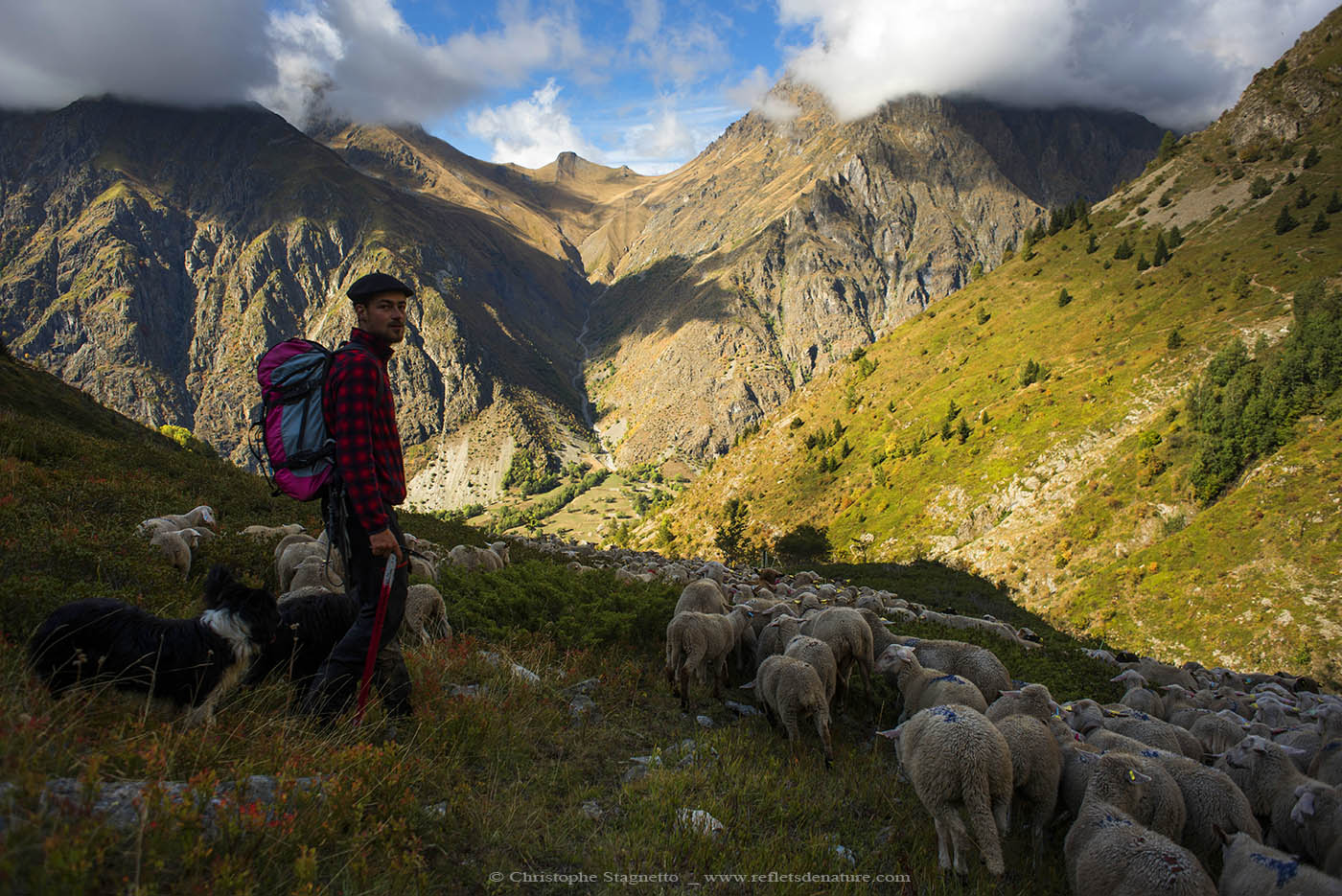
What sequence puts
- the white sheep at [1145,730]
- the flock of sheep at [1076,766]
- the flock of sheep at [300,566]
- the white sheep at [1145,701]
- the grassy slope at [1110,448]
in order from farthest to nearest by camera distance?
the grassy slope at [1110,448]
the white sheep at [1145,701]
the flock of sheep at [300,566]
the white sheep at [1145,730]
the flock of sheep at [1076,766]

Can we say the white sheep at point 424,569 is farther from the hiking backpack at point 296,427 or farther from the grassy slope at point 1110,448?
the grassy slope at point 1110,448

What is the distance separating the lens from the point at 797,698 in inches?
273

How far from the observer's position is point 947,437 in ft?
254

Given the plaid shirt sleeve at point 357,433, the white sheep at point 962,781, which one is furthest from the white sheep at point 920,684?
the plaid shirt sleeve at point 357,433

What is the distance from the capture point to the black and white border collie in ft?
13.4

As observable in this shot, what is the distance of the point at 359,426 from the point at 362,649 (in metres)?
1.99

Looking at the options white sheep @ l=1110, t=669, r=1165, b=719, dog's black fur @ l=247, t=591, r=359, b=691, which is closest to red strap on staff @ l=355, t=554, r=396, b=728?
dog's black fur @ l=247, t=591, r=359, b=691

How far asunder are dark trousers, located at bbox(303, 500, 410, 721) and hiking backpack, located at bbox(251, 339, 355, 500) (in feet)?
1.19

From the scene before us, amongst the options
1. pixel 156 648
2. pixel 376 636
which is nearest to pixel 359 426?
pixel 376 636

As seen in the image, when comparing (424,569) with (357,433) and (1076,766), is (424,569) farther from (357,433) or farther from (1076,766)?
(1076,766)

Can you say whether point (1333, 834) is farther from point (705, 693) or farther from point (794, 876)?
point (705, 693)

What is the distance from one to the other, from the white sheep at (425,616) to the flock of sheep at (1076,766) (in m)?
3.50

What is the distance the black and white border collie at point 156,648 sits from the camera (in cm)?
409

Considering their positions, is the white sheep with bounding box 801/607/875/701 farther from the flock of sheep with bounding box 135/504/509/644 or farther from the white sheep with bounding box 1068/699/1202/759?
the flock of sheep with bounding box 135/504/509/644
